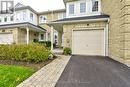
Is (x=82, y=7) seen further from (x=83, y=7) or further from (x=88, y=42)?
(x=88, y=42)

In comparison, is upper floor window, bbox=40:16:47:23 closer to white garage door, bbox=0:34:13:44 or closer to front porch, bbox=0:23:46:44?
front porch, bbox=0:23:46:44

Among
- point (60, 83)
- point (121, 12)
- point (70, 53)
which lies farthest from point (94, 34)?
point (60, 83)

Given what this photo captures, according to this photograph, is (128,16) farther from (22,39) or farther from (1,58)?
(22,39)

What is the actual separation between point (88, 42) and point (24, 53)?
717 centimetres

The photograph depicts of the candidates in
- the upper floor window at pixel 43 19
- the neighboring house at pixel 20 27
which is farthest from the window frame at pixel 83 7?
Result: the upper floor window at pixel 43 19

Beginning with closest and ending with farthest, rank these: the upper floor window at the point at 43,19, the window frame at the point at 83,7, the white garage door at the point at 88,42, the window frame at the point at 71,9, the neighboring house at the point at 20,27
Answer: the white garage door at the point at 88,42, the window frame at the point at 83,7, the window frame at the point at 71,9, the neighboring house at the point at 20,27, the upper floor window at the point at 43,19

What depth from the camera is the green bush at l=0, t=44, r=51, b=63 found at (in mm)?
9578

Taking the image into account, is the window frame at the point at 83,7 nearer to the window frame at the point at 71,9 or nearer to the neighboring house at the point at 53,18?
the window frame at the point at 71,9

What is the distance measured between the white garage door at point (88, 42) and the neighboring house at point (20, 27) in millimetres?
8473

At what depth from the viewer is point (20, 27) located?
20938 millimetres

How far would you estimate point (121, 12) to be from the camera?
9.44m

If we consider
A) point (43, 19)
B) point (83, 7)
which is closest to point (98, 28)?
point (83, 7)

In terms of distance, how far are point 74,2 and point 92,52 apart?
290 inches

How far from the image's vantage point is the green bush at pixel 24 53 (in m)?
9.58
